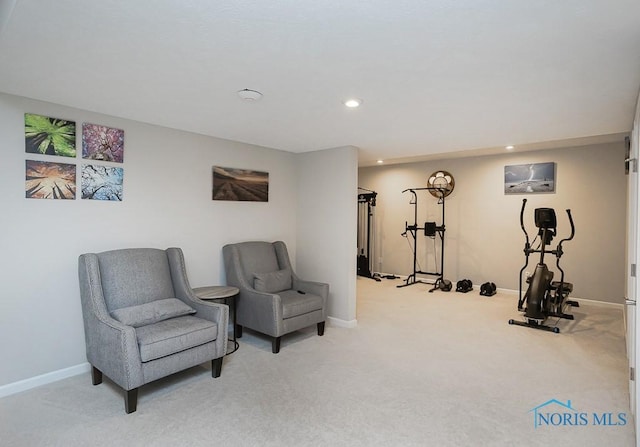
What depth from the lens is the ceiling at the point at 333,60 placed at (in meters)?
1.61

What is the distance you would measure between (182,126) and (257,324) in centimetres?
219

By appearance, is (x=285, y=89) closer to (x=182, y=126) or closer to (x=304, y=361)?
(x=182, y=126)

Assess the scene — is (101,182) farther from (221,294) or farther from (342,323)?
(342,323)

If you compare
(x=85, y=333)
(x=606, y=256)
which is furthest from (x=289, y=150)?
(x=606, y=256)

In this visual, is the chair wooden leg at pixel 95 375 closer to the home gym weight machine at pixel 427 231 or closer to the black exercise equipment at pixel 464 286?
the home gym weight machine at pixel 427 231

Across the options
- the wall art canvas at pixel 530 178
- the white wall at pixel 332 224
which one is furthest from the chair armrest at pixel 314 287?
the wall art canvas at pixel 530 178

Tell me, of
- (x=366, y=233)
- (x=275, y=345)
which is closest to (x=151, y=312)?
(x=275, y=345)

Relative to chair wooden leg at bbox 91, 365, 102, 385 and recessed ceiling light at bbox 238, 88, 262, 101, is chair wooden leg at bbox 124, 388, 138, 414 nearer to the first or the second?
chair wooden leg at bbox 91, 365, 102, 385

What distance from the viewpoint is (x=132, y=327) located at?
270cm

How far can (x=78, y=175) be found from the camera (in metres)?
3.17

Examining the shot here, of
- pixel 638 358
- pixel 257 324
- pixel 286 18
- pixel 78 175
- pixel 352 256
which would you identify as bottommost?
pixel 257 324

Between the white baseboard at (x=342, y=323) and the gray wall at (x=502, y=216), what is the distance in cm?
330

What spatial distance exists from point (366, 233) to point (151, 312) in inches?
233

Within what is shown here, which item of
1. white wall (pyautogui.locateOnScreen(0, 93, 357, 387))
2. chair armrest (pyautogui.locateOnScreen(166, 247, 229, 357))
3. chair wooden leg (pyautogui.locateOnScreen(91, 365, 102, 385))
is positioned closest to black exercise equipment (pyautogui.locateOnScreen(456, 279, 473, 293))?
white wall (pyautogui.locateOnScreen(0, 93, 357, 387))
